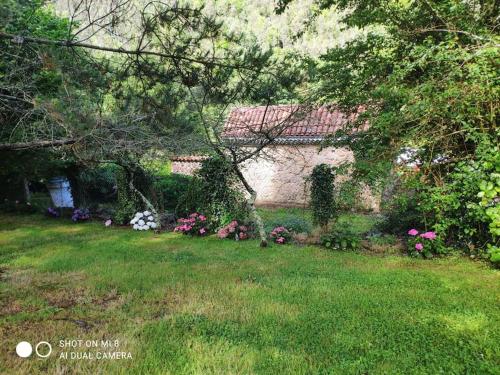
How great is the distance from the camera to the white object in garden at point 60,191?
1417cm

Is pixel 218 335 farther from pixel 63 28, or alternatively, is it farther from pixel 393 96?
pixel 63 28

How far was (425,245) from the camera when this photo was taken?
685 cm

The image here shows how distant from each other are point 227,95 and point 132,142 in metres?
1.60

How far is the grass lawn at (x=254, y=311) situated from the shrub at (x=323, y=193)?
66.2 inches

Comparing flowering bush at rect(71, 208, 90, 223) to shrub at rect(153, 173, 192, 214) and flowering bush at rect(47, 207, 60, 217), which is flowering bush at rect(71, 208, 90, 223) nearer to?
flowering bush at rect(47, 207, 60, 217)

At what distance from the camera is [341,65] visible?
726cm

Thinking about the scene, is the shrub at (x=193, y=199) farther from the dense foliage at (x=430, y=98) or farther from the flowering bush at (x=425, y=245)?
the flowering bush at (x=425, y=245)

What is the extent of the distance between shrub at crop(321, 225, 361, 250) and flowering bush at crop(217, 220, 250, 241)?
1916 millimetres

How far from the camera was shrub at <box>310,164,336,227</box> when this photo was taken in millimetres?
8555

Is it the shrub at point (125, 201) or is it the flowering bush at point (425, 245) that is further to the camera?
the shrub at point (125, 201)

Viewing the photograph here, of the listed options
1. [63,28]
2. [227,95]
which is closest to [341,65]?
[227,95]

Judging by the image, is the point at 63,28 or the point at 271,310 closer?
the point at 271,310

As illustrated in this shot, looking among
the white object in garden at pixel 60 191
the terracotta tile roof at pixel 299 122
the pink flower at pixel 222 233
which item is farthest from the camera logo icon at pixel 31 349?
the white object in garden at pixel 60 191

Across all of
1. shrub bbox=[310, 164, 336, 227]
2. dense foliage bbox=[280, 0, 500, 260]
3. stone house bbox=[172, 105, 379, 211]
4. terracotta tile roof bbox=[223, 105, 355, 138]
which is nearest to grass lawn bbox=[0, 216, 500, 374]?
dense foliage bbox=[280, 0, 500, 260]
